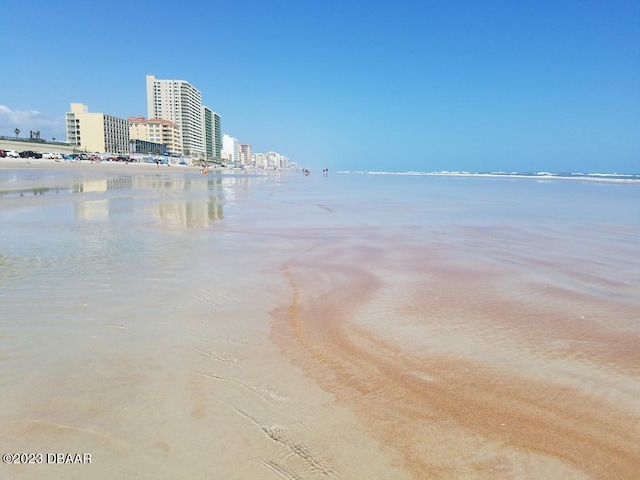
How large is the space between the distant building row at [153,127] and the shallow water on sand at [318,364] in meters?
153

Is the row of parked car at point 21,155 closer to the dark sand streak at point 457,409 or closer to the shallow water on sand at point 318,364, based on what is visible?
the shallow water on sand at point 318,364

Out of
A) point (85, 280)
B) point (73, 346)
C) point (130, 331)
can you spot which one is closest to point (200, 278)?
point (85, 280)

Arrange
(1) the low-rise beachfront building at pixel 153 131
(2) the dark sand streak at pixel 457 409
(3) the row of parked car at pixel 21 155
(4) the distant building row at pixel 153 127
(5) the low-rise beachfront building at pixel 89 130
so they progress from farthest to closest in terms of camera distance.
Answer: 1. (1) the low-rise beachfront building at pixel 153 131
2. (4) the distant building row at pixel 153 127
3. (5) the low-rise beachfront building at pixel 89 130
4. (3) the row of parked car at pixel 21 155
5. (2) the dark sand streak at pixel 457 409

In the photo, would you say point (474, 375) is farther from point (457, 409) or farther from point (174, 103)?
point (174, 103)

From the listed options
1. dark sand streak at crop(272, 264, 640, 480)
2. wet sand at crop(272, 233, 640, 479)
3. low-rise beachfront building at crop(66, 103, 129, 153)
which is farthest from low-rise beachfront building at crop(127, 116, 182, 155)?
dark sand streak at crop(272, 264, 640, 480)

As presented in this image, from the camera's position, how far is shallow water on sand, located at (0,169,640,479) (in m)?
2.48

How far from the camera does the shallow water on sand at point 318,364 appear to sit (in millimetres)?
2477

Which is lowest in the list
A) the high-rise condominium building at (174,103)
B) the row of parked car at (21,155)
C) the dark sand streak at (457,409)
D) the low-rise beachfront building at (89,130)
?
the dark sand streak at (457,409)

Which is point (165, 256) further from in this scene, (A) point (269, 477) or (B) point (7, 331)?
(A) point (269, 477)

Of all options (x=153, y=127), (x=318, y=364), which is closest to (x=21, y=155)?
(x=318, y=364)

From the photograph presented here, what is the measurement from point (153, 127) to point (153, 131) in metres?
1.79

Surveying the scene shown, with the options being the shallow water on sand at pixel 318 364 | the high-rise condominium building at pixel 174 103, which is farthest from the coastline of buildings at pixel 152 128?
the shallow water on sand at pixel 318 364

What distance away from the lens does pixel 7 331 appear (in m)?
4.09

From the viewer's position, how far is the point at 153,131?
545 feet
